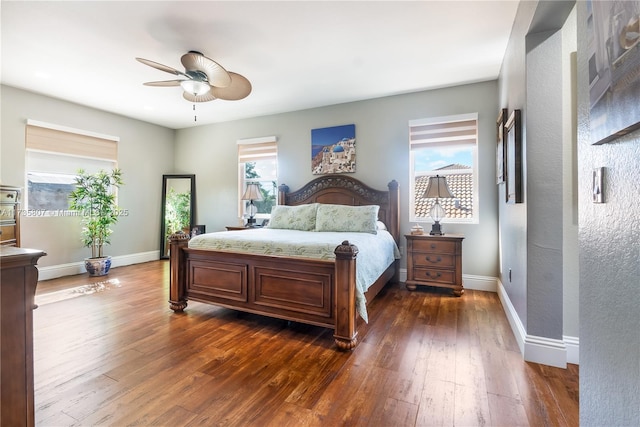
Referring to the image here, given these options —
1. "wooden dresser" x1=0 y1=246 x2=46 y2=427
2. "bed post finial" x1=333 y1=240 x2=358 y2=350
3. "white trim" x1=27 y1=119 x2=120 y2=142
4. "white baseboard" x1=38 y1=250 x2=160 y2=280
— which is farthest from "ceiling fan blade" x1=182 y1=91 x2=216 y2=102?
"white baseboard" x1=38 y1=250 x2=160 y2=280

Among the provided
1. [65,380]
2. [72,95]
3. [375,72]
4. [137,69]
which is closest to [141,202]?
[72,95]

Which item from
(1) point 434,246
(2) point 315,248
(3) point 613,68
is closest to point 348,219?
(1) point 434,246

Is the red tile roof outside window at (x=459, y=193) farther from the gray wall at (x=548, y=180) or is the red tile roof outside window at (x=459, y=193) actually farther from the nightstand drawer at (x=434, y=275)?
Result: the gray wall at (x=548, y=180)

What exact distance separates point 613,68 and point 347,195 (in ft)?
11.6

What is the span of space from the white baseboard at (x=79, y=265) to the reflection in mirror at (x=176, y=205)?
26 centimetres

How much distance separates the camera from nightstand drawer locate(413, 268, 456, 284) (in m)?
3.43

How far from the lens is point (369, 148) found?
425 cm

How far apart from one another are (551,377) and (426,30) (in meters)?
2.84

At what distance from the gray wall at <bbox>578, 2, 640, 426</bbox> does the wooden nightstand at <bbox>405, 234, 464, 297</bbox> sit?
94.5 inches

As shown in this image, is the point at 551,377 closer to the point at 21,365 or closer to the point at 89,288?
the point at 21,365

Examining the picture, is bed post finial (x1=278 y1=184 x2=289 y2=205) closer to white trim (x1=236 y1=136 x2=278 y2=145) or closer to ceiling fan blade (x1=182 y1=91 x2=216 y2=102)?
white trim (x1=236 y1=136 x2=278 y2=145)

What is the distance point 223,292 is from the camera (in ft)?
9.01

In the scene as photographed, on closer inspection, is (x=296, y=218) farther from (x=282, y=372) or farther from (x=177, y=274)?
(x=282, y=372)

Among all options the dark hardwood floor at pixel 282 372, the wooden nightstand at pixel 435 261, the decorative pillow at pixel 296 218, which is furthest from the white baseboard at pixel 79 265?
the wooden nightstand at pixel 435 261
